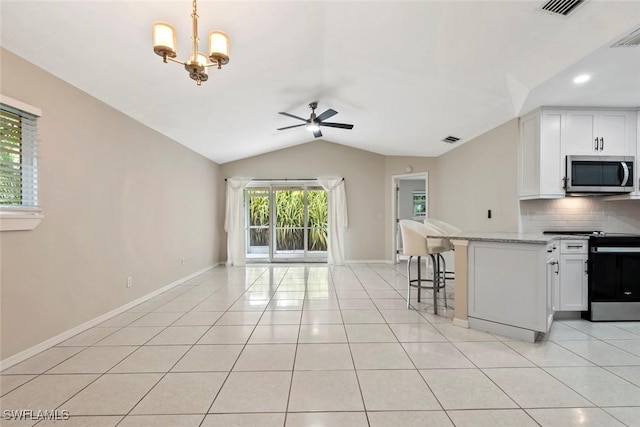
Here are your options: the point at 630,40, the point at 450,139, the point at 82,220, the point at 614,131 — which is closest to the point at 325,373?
the point at 82,220

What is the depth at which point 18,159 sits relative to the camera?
7.79 feet

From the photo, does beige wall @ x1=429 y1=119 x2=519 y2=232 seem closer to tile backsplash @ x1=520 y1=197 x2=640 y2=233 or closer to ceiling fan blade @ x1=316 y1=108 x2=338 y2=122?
tile backsplash @ x1=520 y1=197 x2=640 y2=233

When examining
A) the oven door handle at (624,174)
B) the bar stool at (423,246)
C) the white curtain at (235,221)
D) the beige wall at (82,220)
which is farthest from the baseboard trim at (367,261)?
the oven door handle at (624,174)

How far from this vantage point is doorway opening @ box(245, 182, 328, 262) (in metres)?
7.39

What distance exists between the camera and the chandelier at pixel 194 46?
1885 millimetres

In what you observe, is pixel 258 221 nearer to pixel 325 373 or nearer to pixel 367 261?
pixel 367 261

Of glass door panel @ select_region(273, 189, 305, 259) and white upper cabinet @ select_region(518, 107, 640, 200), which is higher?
white upper cabinet @ select_region(518, 107, 640, 200)

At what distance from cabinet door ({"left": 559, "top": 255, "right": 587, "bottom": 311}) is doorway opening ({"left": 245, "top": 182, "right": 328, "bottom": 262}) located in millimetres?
4854

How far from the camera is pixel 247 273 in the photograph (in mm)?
6066

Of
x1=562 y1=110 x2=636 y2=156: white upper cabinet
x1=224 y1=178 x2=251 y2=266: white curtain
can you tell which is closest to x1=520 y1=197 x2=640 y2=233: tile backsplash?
x1=562 y1=110 x2=636 y2=156: white upper cabinet

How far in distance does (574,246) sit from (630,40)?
194cm

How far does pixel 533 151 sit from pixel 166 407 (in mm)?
4407

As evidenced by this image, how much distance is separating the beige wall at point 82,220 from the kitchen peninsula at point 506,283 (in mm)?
3712

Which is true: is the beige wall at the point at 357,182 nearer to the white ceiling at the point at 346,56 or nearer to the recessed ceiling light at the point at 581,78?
the white ceiling at the point at 346,56
